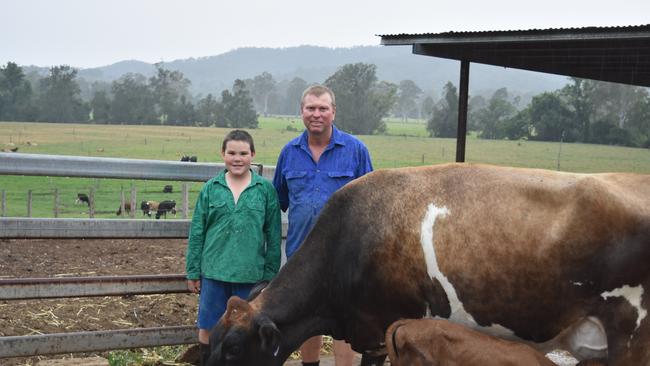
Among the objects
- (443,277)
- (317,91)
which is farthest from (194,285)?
(443,277)

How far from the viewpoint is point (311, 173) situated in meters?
5.64

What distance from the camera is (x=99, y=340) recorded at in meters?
5.98

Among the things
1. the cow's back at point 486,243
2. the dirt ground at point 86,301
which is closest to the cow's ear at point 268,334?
the cow's back at point 486,243

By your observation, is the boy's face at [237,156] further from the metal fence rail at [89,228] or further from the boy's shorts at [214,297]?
the metal fence rail at [89,228]

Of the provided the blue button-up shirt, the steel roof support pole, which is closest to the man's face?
the blue button-up shirt

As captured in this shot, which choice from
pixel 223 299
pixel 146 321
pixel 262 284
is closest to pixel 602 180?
pixel 262 284

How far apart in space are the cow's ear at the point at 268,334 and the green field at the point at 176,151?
25.3ft

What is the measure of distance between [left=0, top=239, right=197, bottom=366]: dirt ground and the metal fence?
1139mm

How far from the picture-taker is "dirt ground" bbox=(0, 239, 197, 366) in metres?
8.06

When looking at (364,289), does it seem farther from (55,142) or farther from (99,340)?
(55,142)

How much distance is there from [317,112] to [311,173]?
1.36 ft

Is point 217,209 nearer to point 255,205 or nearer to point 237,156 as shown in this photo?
point 255,205

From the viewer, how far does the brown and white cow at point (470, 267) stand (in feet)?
14.4

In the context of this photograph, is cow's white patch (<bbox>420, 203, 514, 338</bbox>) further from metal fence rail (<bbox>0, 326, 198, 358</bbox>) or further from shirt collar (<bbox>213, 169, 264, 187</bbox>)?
metal fence rail (<bbox>0, 326, 198, 358</bbox>)
